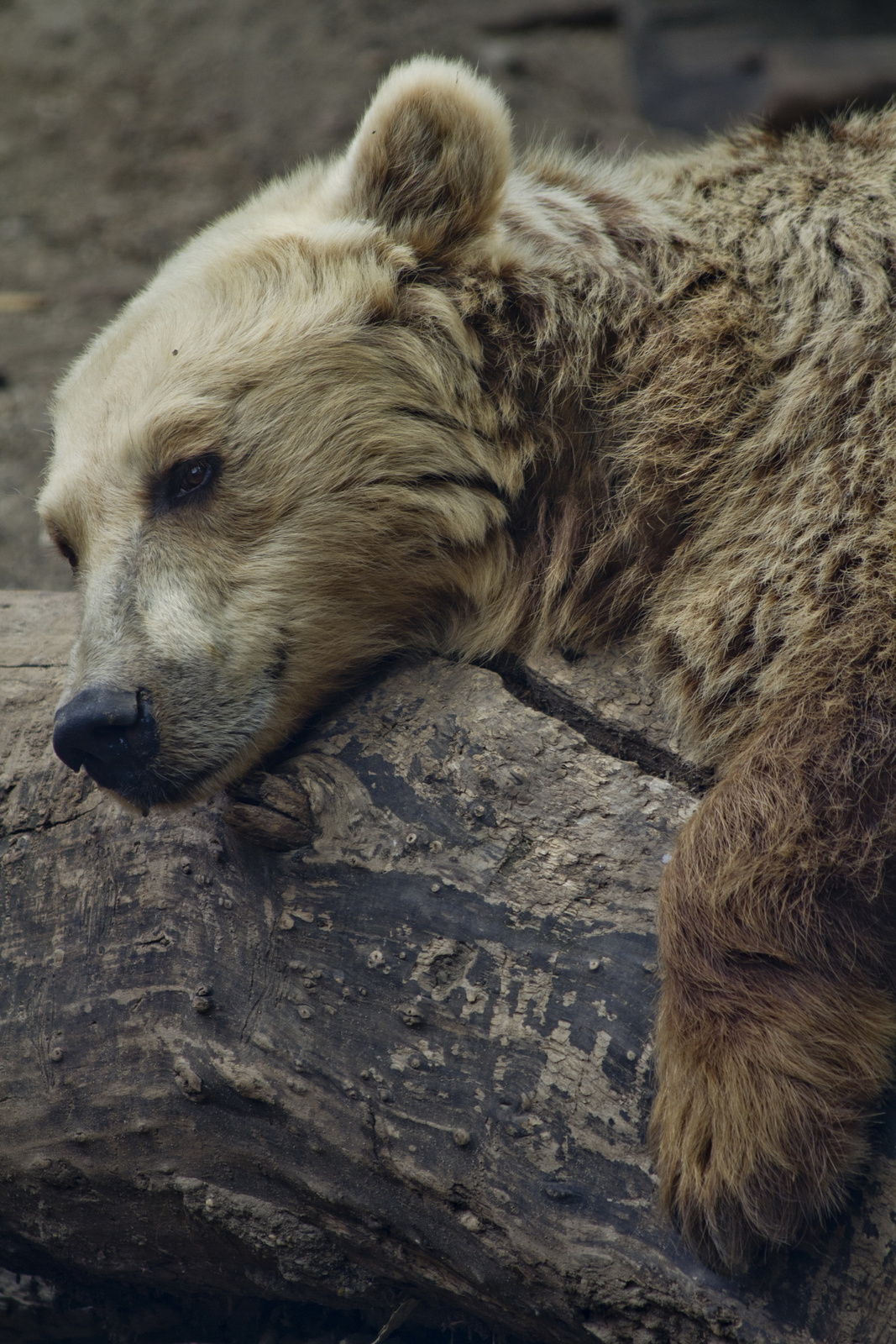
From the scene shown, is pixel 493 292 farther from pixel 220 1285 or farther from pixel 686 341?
pixel 220 1285

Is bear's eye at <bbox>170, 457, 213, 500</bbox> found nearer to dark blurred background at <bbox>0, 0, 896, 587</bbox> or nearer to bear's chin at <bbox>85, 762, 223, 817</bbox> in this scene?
bear's chin at <bbox>85, 762, 223, 817</bbox>

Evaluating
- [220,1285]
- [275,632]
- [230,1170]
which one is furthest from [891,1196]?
[275,632]

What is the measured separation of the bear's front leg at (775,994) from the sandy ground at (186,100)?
5.45 m

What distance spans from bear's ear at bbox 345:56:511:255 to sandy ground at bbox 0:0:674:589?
157 inches

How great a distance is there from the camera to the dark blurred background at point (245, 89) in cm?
648

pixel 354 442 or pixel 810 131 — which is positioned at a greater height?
pixel 810 131

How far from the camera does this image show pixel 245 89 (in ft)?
24.7

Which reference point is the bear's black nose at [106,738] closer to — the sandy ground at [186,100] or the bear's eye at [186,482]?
the bear's eye at [186,482]

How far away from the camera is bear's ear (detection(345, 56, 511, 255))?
8.95 ft

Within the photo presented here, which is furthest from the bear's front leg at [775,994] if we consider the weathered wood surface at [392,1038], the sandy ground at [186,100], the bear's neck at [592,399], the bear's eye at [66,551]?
the sandy ground at [186,100]

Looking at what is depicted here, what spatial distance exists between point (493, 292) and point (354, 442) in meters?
0.52

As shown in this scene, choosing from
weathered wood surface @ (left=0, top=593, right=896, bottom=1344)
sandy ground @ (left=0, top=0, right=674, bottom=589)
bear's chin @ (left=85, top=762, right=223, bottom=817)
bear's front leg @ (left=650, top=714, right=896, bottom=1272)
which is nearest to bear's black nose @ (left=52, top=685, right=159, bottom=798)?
bear's chin @ (left=85, top=762, right=223, bottom=817)

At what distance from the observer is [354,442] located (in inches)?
109

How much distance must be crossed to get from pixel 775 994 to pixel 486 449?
1452 mm
